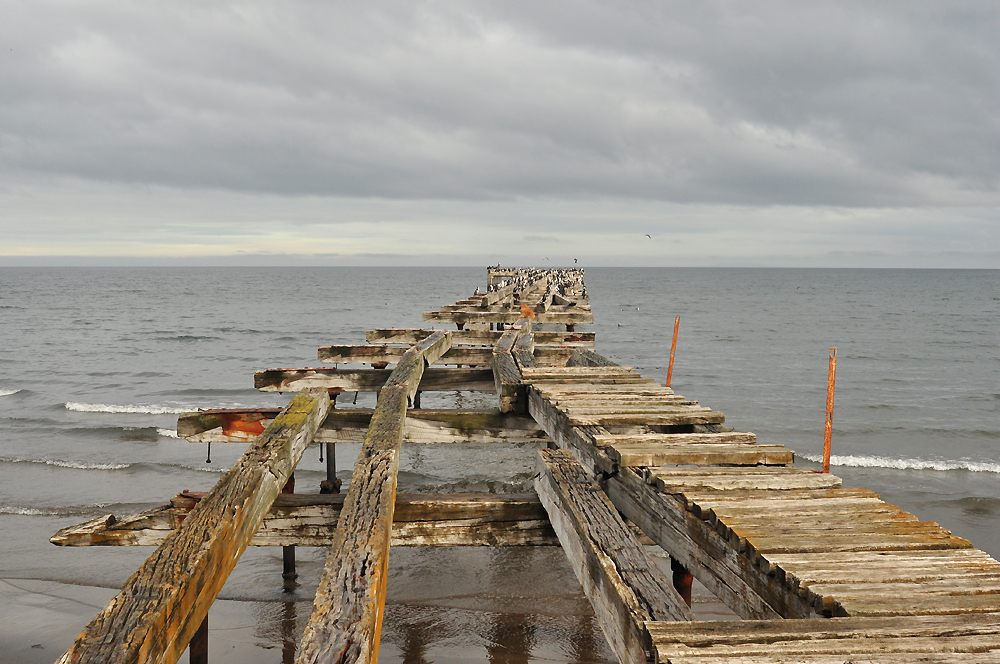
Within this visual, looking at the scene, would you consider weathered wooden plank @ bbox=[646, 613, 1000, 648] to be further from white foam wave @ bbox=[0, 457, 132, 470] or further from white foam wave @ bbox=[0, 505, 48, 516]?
white foam wave @ bbox=[0, 457, 132, 470]

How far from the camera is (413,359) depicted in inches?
262

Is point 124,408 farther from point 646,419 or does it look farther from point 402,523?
point 646,419

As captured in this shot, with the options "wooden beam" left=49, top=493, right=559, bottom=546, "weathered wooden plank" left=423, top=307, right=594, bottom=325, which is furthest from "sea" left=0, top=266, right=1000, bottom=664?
"weathered wooden plank" left=423, top=307, right=594, bottom=325

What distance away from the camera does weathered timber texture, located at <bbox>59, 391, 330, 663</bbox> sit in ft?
6.51

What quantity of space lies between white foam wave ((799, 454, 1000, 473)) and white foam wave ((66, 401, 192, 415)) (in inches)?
594

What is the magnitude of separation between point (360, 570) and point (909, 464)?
43.6 ft

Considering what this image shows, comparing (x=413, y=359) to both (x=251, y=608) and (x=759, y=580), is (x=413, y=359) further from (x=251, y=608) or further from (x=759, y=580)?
(x=759, y=580)

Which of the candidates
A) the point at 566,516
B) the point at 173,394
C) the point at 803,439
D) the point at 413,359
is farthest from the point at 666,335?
the point at 566,516

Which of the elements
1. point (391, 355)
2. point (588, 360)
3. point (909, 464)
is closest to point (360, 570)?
point (588, 360)

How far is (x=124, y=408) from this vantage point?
55.2 ft

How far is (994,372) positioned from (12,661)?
30.2m

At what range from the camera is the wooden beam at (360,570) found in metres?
2.05

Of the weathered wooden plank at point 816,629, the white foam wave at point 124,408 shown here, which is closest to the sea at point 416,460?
the white foam wave at point 124,408

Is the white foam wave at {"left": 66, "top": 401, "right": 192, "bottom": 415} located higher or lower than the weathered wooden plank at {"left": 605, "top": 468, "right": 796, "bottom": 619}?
lower
